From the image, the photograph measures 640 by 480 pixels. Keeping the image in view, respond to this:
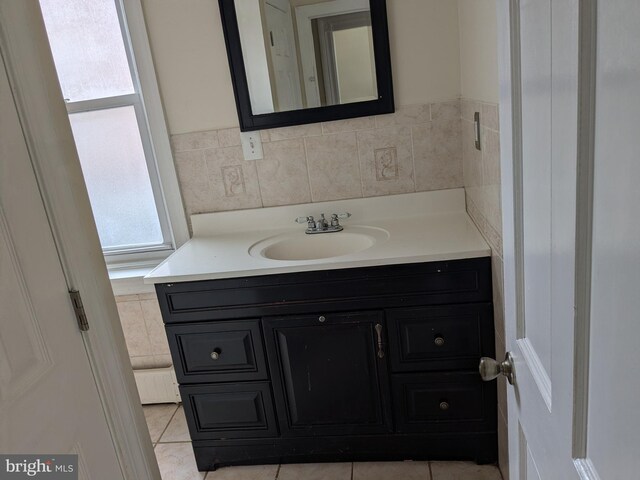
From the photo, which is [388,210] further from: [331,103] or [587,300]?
[587,300]

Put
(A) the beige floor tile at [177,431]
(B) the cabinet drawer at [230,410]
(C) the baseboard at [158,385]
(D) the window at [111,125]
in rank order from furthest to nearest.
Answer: (C) the baseboard at [158,385], (A) the beige floor tile at [177,431], (D) the window at [111,125], (B) the cabinet drawer at [230,410]

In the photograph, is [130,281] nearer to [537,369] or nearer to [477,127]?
[477,127]

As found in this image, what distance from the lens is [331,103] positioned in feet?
6.57

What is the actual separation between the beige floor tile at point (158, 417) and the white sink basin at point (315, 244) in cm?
104

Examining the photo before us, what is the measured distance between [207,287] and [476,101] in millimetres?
1129

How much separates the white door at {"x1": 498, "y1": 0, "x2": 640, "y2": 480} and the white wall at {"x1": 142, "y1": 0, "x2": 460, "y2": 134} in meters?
1.25

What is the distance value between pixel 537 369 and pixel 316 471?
4.70 ft

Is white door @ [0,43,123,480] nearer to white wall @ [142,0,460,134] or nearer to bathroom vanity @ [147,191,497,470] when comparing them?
bathroom vanity @ [147,191,497,470]

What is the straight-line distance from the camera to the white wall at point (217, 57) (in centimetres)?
192

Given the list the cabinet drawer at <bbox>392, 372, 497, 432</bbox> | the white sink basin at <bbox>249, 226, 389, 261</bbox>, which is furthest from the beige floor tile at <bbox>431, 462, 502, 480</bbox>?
the white sink basin at <bbox>249, 226, 389, 261</bbox>

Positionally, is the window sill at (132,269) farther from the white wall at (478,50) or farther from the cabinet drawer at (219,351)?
the white wall at (478,50)

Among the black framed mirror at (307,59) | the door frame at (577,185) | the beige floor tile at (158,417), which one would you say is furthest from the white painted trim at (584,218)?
the beige floor tile at (158,417)

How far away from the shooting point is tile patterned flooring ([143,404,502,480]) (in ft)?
5.95

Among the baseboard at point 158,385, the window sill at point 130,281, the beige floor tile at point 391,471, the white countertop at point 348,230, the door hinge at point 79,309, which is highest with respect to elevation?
the door hinge at point 79,309
